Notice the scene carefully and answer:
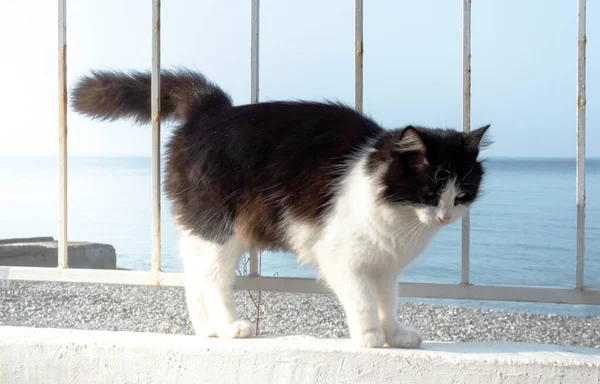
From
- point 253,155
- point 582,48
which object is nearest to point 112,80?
point 253,155

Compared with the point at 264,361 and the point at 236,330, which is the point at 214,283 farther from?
the point at 264,361

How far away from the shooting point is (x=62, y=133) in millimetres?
2373

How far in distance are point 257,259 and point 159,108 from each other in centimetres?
65

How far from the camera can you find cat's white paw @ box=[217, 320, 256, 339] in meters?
2.04

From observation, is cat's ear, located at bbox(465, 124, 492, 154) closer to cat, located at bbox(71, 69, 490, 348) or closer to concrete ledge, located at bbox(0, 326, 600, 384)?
cat, located at bbox(71, 69, 490, 348)

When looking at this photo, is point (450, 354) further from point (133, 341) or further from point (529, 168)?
point (529, 168)

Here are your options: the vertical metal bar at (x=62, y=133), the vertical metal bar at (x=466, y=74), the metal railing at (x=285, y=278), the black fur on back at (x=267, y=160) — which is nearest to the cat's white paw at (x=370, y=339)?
the metal railing at (x=285, y=278)

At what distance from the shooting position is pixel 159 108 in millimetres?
2289

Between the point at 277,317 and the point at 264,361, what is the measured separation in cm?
116

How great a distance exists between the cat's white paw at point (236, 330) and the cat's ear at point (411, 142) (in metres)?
0.76

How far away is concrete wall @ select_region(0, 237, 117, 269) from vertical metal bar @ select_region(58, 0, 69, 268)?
4.13 feet

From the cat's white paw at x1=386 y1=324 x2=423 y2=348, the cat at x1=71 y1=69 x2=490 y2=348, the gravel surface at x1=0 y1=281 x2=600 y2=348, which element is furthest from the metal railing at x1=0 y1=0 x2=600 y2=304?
the gravel surface at x1=0 y1=281 x2=600 y2=348

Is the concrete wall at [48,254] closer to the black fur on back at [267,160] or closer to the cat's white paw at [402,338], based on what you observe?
the black fur on back at [267,160]

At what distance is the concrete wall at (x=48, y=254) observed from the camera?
371 cm
